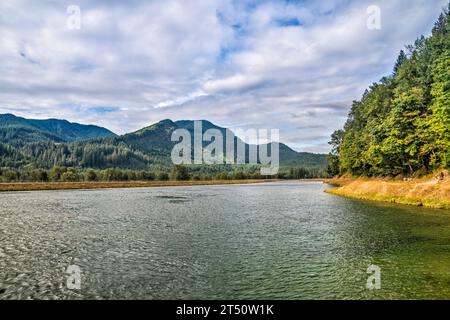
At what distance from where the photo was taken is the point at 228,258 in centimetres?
1884

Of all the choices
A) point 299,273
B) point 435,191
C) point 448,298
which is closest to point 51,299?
point 299,273

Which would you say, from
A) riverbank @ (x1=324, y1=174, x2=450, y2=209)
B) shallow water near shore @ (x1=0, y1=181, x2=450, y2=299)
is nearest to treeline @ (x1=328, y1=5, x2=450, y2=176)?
riverbank @ (x1=324, y1=174, x2=450, y2=209)

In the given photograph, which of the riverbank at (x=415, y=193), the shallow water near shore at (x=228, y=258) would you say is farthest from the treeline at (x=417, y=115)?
the shallow water near shore at (x=228, y=258)

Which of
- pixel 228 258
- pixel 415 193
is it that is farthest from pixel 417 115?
pixel 228 258

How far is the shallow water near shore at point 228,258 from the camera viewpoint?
13.6 m

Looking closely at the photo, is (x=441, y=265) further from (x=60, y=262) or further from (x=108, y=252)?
(x=60, y=262)

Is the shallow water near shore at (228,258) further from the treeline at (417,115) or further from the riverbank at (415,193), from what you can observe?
the treeline at (417,115)

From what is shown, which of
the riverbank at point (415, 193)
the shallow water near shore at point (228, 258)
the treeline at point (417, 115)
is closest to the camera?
the shallow water near shore at point (228, 258)

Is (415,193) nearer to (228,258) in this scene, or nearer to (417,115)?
(417,115)

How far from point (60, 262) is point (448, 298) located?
20438 millimetres

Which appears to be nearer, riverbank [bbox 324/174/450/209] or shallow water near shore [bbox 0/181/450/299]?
shallow water near shore [bbox 0/181/450/299]

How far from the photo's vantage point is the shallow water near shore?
13609 millimetres

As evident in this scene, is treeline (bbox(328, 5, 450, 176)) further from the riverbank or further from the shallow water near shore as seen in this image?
the shallow water near shore
